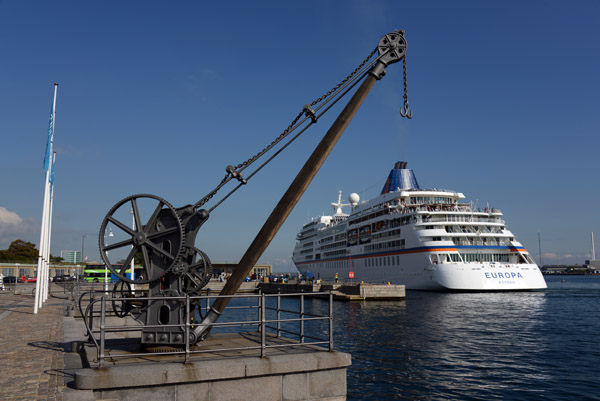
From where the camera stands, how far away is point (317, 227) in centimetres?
11200

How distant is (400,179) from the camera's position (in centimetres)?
8819

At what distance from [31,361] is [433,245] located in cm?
5620

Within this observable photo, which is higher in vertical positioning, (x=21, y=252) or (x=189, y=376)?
(x=21, y=252)

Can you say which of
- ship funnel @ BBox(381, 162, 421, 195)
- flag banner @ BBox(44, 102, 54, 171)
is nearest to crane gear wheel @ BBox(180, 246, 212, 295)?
flag banner @ BBox(44, 102, 54, 171)

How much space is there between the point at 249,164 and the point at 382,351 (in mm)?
13389

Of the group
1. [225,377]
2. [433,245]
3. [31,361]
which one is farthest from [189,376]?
[433,245]

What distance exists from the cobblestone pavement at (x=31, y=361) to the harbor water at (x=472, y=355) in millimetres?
8201

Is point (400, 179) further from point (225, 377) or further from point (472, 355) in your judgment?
point (225, 377)

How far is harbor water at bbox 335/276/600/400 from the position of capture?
1420cm

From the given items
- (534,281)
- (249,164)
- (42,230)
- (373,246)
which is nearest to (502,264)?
(534,281)

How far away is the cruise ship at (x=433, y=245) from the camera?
2267 inches

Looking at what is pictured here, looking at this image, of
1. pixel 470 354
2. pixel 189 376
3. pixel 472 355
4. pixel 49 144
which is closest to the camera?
pixel 189 376

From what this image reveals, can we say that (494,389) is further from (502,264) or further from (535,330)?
(502,264)

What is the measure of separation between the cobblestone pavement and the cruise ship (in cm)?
4919
